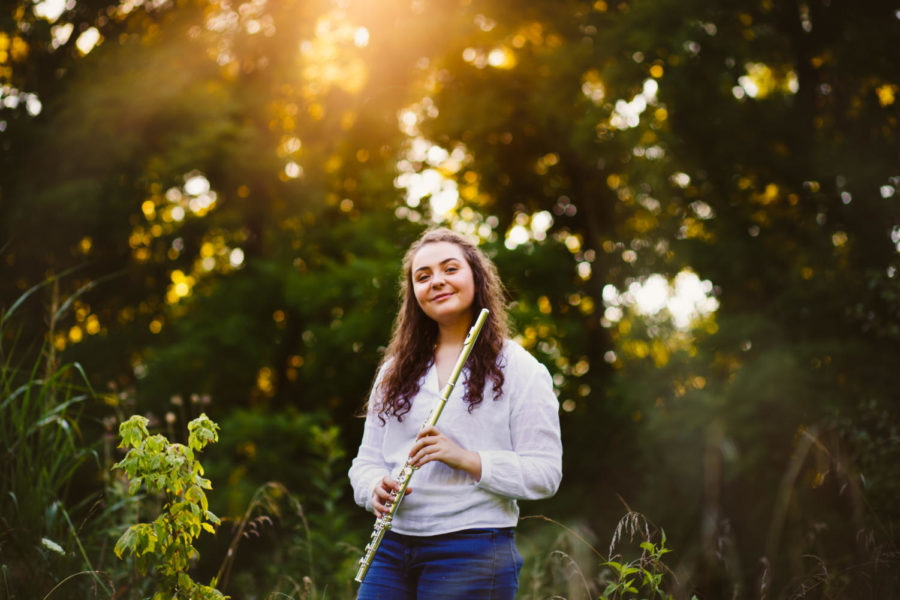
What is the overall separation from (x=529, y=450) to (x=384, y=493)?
1.30ft

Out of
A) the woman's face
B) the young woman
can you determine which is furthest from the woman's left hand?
the woman's face

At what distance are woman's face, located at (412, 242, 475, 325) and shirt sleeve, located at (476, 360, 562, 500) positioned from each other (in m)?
0.28

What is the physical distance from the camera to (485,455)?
205 cm

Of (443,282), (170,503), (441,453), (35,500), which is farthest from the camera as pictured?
(35,500)

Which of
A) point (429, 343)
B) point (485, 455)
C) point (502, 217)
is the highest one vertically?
point (502, 217)

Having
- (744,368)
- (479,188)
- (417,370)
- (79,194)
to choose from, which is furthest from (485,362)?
(479,188)

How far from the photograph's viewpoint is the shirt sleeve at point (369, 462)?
2.26 meters

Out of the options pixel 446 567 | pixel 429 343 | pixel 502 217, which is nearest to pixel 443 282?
pixel 429 343

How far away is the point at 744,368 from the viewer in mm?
7816

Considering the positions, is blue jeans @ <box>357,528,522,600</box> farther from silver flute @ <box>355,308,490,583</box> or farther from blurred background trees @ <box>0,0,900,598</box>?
blurred background trees @ <box>0,0,900,598</box>

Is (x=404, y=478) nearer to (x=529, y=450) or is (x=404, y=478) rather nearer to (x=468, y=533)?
(x=468, y=533)

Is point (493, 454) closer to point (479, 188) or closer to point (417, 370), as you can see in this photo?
point (417, 370)

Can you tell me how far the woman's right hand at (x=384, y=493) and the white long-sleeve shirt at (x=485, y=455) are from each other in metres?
0.08

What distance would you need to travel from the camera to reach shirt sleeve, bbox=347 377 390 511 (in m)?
2.26
